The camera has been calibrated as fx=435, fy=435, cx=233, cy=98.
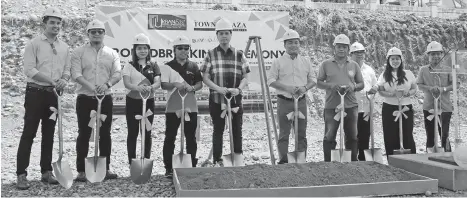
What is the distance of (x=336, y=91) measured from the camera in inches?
221

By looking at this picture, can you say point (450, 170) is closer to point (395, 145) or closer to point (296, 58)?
point (395, 145)

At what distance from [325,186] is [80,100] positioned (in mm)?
2900

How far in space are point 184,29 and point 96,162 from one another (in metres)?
4.52

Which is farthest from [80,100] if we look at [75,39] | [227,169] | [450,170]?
[75,39]

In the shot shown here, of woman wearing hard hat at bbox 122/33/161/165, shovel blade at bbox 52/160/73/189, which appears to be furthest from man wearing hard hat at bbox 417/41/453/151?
shovel blade at bbox 52/160/73/189

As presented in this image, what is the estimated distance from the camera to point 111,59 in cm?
515

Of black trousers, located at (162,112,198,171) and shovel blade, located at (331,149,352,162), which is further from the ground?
black trousers, located at (162,112,198,171)

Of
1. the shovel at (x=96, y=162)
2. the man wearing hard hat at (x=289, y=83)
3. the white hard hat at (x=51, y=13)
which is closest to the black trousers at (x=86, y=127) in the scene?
the shovel at (x=96, y=162)

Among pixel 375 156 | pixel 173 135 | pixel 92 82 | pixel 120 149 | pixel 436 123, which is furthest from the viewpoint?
pixel 120 149

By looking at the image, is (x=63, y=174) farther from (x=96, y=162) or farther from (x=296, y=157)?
(x=296, y=157)

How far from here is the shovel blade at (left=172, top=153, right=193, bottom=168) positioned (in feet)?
16.9

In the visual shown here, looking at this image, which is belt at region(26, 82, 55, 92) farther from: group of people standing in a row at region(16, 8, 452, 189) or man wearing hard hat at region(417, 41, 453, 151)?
man wearing hard hat at region(417, 41, 453, 151)

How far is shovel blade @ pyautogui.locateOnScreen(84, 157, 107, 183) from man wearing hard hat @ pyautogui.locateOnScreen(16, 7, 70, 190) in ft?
1.25

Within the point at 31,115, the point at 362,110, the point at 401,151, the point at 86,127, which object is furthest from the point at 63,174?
the point at 401,151
